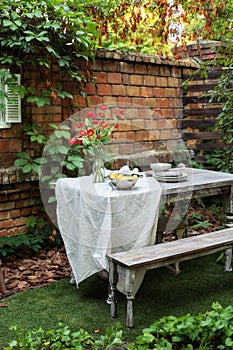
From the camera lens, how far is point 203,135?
619 centimetres

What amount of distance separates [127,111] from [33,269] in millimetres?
2243

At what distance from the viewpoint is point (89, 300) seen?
350 centimetres

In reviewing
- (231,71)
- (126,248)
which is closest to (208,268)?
(126,248)

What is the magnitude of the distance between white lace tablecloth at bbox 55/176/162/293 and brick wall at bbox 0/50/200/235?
103 centimetres

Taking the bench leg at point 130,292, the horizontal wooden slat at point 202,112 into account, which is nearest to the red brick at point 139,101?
the horizontal wooden slat at point 202,112

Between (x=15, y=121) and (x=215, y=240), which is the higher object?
(x=15, y=121)

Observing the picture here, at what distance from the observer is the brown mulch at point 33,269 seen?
3.81 meters

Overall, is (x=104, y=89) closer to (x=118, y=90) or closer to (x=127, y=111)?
(x=118, y=90)

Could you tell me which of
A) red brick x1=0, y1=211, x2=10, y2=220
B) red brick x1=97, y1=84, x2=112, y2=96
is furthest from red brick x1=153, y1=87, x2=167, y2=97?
red brick x1=0, y1=211, x2=10, y2=220

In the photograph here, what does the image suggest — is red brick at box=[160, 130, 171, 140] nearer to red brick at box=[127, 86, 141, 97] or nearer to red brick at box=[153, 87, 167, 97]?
red brick at box=[153, 87, 167, 97]

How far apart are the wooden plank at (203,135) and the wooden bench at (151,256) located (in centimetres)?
268

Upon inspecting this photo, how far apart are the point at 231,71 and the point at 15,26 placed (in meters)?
2.61

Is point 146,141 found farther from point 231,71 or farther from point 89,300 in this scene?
point 89,300

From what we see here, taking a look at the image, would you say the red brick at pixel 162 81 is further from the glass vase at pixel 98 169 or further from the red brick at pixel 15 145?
the glass vase at pixel 98 169
